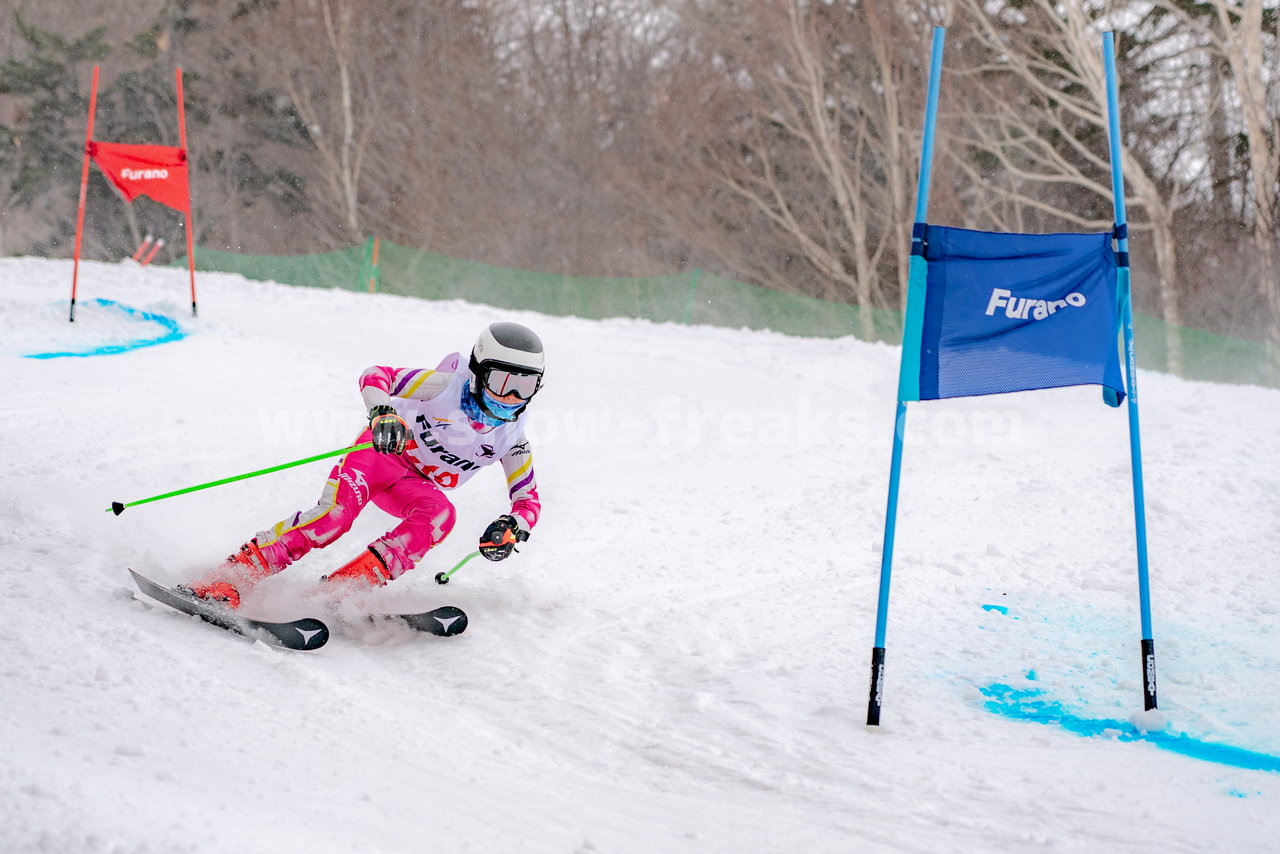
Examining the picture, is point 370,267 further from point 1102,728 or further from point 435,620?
point 1102,728

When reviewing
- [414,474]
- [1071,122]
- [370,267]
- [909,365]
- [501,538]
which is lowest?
[501,538]

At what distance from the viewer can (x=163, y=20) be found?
32.7m

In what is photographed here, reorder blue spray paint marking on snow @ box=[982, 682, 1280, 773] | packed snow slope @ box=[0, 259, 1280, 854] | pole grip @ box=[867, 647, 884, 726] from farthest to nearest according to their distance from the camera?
pole grip @ box=[867, 647, 884, 726] < blue spray paint marking on snow @ box=[982, 682, 1280, 773] < packed snow slope @ box=[0, 259, 1280, 854]

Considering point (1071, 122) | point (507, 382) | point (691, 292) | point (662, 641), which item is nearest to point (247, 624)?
point (507, 382)

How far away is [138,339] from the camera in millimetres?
10836

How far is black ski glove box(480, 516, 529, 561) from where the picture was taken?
15.8 feet

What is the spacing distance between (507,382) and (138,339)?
7.68m

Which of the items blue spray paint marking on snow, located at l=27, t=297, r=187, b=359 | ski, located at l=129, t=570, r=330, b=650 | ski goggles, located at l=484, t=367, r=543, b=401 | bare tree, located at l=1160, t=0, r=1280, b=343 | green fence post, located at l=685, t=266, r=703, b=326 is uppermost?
bare tree, located at l=1160, t=0, r=1280, b=343

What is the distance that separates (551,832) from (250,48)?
1279 inches

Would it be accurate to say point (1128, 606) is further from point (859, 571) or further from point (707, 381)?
point (707, 381)

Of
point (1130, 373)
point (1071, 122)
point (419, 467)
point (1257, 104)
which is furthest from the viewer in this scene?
point (1071, 122)

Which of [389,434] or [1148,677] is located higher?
[389,434]

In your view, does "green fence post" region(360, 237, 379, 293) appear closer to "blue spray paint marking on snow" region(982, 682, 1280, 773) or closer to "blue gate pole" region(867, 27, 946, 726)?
"blue gate pole" region(867, 27, 946, 726)

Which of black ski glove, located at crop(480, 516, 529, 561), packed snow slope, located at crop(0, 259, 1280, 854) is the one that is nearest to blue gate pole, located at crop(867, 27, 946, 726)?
packed snow slope, located at crop(0, 259, 1280, 854)
